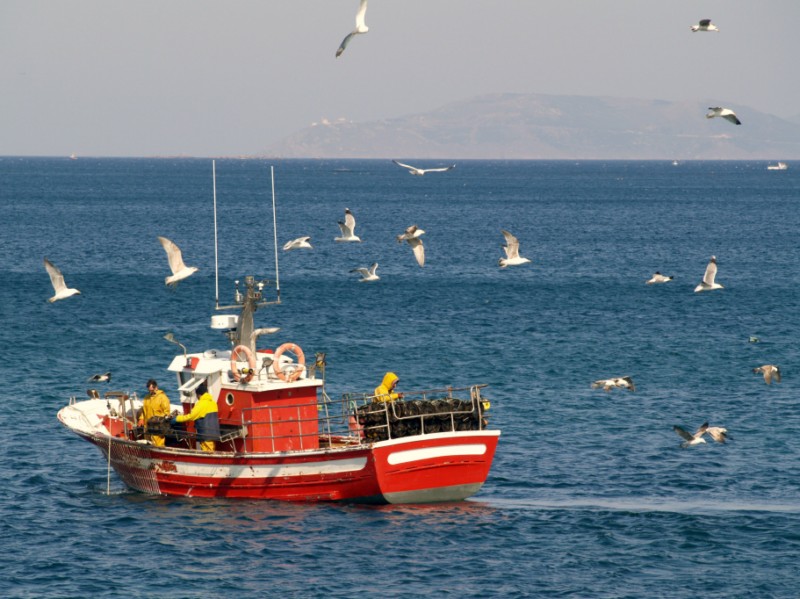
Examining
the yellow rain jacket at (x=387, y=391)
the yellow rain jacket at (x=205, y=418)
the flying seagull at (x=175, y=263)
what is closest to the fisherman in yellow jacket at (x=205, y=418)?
the yellow rain jacket at (x=205, y=418)

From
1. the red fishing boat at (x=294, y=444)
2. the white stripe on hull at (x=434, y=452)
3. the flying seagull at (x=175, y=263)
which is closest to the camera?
the white stripe on hull at (x=434, y=452)

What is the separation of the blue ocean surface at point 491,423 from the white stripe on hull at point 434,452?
124cm

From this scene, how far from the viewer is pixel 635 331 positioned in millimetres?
59562

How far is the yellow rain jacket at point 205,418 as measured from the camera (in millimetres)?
28422

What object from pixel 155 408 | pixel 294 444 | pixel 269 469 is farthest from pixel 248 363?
pixel 155 408

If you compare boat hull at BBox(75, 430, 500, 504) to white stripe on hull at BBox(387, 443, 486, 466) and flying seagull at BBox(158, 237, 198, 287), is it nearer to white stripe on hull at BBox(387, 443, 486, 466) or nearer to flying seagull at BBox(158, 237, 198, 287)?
white stripe on hull at BBox(387, 443, 486, 466)

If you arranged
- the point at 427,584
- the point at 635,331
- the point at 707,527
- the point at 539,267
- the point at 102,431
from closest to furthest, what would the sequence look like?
the point at 427,584
the point at 707,527
the point at 102,431
the point at 635,331
the point at 539,267

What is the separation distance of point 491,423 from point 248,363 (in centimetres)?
1117

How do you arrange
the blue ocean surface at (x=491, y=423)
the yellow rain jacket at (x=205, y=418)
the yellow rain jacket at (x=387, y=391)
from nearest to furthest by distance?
the blue ocean surface at (x=491, y=423)
the yellow rain jacket at (x=387, y=391)
the yellow rain jacket at (x=205, y=418)

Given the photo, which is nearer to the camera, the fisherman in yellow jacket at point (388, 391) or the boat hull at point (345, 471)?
the boat hull at point (345, 471)

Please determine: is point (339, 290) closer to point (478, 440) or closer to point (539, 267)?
point (539, 267)

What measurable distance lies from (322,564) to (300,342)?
2971 centimetres

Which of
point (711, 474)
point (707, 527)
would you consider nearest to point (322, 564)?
point (707, 527)

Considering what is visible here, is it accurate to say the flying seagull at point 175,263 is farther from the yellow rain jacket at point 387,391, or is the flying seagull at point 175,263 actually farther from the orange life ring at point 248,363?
the yellow rain jacket at point 387,391
